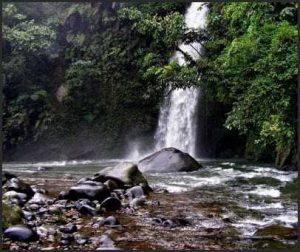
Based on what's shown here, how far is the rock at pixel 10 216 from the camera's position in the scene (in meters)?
5.89

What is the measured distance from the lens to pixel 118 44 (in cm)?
2297

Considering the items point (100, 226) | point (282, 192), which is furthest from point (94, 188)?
point (282, 192)

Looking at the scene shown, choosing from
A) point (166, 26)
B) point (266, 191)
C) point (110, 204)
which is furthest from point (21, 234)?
point (166, 26)

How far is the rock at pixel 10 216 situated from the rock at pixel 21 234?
0.23 metres

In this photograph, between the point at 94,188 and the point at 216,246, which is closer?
the point at 216,246

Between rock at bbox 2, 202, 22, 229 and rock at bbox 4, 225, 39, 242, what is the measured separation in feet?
0.77

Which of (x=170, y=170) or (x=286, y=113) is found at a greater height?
(x=286, y=113)

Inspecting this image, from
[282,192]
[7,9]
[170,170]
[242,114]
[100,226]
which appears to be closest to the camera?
[100,226]

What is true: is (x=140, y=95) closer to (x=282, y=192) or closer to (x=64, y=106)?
(x=64, y=106)

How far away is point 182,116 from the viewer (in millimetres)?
19656

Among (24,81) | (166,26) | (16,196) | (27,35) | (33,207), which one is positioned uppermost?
(27,35)

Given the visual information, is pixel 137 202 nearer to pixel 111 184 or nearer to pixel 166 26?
pixel 111 184

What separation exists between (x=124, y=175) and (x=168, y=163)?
384 centimetres

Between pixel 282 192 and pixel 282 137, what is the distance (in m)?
1.12
